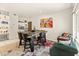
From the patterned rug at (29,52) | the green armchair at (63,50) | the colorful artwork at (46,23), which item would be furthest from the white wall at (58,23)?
the patterned rug at (29,52)

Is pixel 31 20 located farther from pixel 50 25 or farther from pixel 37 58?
pixel 37 58

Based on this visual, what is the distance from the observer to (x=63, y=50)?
2.81 meters

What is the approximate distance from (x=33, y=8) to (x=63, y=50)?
1.08 metres

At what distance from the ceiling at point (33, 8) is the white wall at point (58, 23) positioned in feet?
0.30

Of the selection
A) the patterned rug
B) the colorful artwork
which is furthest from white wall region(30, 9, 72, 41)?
the patterned rug

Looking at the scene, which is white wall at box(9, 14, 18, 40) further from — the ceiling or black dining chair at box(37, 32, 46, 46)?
black dining chair at box(37, 32, 46, 46)

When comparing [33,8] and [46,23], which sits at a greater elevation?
[33,8]

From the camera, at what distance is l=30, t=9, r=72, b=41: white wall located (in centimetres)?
289

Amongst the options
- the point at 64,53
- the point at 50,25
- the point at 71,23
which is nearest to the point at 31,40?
the point at 50,25

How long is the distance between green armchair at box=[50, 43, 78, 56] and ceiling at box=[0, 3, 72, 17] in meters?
0.75

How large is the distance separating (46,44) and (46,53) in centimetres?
20

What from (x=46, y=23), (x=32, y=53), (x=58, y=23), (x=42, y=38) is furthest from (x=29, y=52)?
(x=58, y=23)

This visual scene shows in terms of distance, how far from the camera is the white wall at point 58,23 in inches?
114

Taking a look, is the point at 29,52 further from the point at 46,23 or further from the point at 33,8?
the point at 33,8
